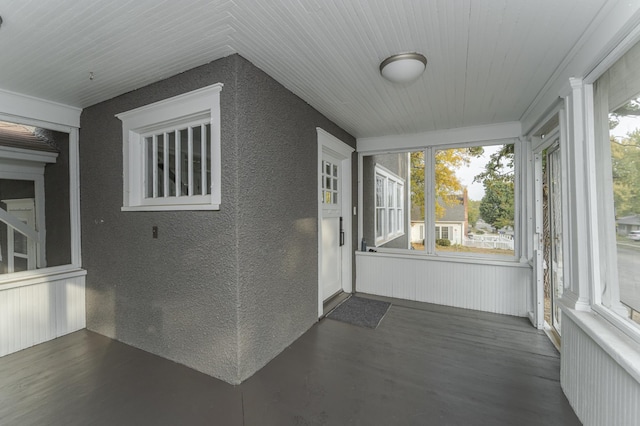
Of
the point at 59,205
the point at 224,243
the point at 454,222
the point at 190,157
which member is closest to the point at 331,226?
the point at 454,222

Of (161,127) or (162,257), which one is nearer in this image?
(162,257)

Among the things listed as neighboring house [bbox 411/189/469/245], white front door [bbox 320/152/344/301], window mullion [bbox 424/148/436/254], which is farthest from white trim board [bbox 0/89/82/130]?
neighboring house [bbox 411/189/469/245]

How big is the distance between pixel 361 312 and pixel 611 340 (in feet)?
8.01

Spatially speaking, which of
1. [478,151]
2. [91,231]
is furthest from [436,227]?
[91,231]

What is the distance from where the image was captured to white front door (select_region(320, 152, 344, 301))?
374 centimetres

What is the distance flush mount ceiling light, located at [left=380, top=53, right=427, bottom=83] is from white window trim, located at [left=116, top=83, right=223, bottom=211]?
1357 mm

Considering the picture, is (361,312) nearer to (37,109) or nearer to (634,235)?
(634,235)

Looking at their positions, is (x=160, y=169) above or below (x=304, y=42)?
below

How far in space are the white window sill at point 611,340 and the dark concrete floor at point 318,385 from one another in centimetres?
67

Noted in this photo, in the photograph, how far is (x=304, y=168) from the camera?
2957 millimetres

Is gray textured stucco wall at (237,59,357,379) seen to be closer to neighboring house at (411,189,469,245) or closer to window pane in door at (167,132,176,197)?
window pane in door at (167,132,176,197)

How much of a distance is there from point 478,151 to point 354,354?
3275mm

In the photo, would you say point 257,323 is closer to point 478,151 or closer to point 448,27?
point 448,27

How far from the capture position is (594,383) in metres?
1.62
